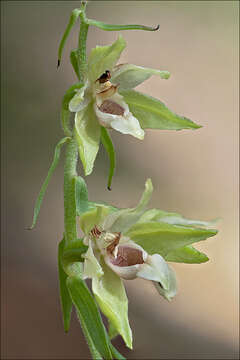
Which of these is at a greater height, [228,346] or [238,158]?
[238,158]

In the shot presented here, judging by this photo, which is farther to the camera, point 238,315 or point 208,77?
point 208,77

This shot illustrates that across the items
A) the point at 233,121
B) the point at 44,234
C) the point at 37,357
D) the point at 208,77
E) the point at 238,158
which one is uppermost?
the point at 208,77

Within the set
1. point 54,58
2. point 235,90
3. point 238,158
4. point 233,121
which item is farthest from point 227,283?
point 54,58

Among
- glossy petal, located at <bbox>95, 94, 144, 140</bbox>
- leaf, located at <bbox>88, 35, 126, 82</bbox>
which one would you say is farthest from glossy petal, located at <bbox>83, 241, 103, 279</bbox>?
leaf, located at <bbox>88, 35, 126, 82</bbox>

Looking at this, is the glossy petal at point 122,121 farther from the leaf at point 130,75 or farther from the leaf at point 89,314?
the leaf at point 89,314

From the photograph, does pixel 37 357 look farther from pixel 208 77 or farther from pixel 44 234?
pixel 208 77

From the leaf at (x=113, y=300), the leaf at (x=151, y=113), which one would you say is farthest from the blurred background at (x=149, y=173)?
the leaf at (x=113, y=300)

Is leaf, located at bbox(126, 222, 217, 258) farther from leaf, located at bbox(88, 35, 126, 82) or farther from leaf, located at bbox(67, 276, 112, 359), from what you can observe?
leaf, located at bbox(88, 35, 126, 82)

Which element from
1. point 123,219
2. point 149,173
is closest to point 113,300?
point 123,219
